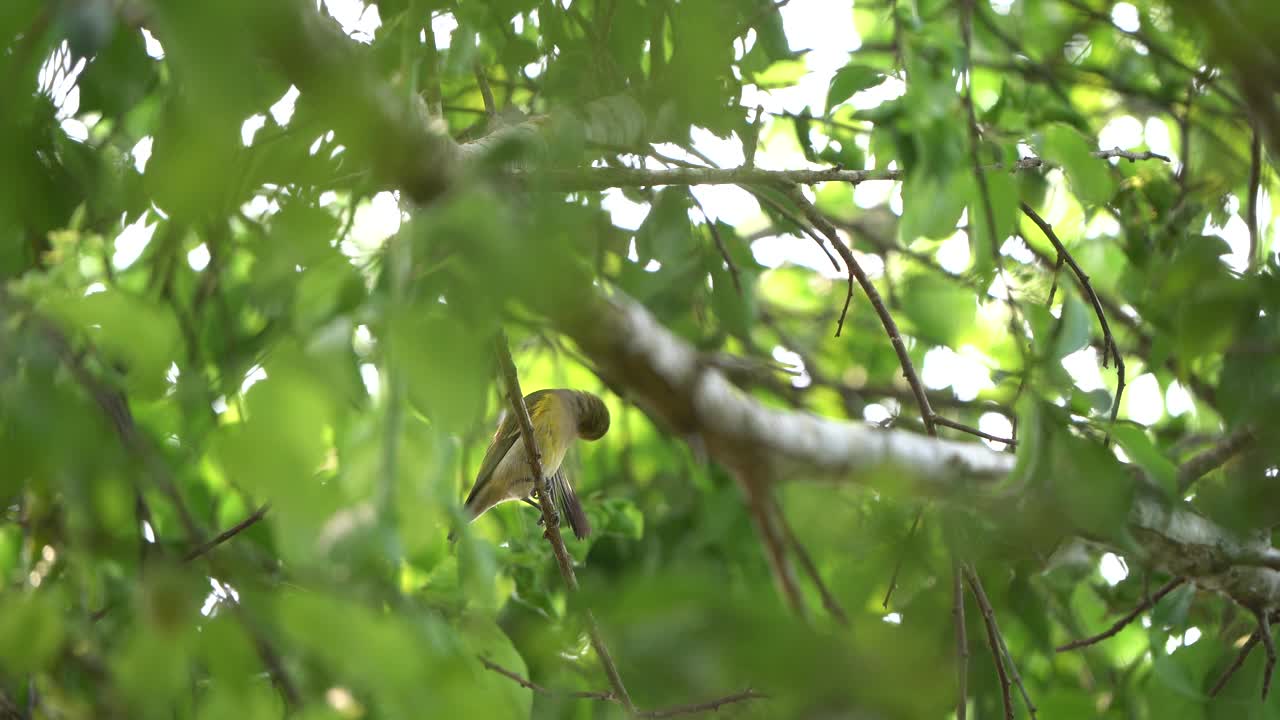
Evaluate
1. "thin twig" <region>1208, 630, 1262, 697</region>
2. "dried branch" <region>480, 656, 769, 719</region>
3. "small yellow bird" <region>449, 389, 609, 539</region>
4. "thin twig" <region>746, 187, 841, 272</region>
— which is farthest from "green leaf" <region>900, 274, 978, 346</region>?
"small yellow bird" <region>449, 389, 609, 539</region>

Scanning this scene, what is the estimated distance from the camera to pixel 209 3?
74cm

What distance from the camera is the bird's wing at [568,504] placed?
3.55 m

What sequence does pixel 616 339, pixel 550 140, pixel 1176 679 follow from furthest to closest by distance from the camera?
pixel 1176 679 < pixel 550 140 < pixel 616 339

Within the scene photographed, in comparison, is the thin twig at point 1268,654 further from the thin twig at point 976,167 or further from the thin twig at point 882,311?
the thin twig at point 976,167

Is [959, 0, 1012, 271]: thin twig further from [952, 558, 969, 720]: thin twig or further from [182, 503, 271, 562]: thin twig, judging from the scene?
[182, 503, 271, 562]: thin twig

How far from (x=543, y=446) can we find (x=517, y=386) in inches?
75.0

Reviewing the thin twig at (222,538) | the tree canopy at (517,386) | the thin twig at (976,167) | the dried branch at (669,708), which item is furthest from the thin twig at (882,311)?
the thin twig at (222,538)

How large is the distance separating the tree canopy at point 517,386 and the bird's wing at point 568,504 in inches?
8.6

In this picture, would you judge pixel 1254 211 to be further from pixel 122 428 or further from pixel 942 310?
pixel 122 428

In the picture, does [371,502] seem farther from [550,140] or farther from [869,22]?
[869,22]

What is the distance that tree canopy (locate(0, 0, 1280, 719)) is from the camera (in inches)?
32.1

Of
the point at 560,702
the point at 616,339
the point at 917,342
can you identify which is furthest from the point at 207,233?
the point at 917,342

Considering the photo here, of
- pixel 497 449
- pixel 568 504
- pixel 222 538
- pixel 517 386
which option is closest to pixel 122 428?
pixel 222 538

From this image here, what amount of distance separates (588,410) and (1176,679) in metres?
2.40
